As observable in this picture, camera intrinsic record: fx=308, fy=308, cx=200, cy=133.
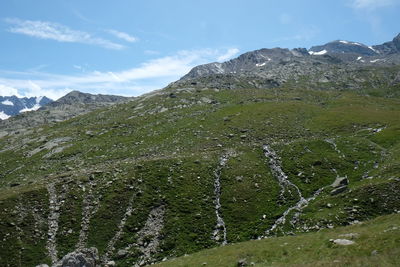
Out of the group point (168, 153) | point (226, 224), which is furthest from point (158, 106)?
point (226, 224)

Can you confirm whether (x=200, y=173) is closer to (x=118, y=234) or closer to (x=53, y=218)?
(x=118, y=234)

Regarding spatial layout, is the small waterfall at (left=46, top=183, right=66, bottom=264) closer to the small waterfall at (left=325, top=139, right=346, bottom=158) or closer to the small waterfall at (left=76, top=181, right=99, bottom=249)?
the small waterfall at (left=76, top=181, right=99, bottom=249)

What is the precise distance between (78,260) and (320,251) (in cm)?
2149

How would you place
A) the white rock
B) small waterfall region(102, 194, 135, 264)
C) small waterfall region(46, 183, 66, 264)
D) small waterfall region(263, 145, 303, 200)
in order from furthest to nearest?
small waterfall region(263, 145, 303, 200)
small waterfall region(46, 183, 66, 264)
small waterfall region(102, 194, 135, 264)
the white rock

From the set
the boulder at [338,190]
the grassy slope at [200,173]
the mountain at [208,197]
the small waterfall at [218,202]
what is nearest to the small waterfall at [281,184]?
the mountain at [208,197]

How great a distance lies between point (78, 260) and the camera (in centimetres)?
2877

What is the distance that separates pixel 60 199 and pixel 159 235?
16.0m

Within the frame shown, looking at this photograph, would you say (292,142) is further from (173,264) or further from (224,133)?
(173,264)

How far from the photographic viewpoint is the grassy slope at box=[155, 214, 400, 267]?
2052 centimetres

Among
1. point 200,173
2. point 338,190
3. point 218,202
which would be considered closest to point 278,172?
point 338,190

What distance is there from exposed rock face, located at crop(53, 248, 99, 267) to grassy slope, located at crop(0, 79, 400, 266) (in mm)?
4543

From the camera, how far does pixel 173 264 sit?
1152 inches

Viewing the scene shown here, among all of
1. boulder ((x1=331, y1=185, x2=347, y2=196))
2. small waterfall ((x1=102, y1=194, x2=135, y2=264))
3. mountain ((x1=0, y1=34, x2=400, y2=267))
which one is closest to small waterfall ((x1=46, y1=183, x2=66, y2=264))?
mountain ((x1=0, y1=34, x2=400, y2=267))

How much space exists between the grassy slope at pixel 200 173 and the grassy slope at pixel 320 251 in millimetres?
5906
